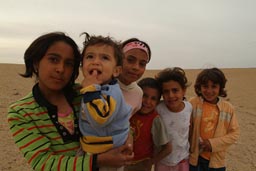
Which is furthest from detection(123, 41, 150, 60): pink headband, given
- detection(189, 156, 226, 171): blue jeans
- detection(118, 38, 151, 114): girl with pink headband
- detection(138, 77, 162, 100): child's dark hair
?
detection(189, 156, 226, 171): blue jeans

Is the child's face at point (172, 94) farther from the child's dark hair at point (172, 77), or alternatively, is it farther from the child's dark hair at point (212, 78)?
the child's dark hair at point (212, 78)

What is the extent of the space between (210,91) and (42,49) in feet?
6.89

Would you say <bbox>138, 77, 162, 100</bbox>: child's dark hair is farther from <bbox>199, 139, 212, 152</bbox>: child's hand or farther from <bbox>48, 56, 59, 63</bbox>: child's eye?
<bbox>48, 56, 59, 63</bbox>: child's eye

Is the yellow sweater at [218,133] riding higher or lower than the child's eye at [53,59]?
lower

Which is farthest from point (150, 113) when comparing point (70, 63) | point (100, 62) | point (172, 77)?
point (70, 63)

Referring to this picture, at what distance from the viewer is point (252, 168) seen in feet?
20.2

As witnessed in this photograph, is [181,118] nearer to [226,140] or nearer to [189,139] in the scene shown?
[189,139]

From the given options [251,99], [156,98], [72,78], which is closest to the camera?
[72,78]

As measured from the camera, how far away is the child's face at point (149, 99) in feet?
9.39

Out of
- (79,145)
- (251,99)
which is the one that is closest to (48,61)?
(79,145)

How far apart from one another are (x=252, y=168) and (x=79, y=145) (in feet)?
17.3

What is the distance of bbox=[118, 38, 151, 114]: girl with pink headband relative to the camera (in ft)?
8.87

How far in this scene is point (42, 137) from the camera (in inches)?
72.9

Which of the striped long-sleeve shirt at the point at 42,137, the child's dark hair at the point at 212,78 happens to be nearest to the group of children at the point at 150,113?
the child's dark hair at the point at 212,78
